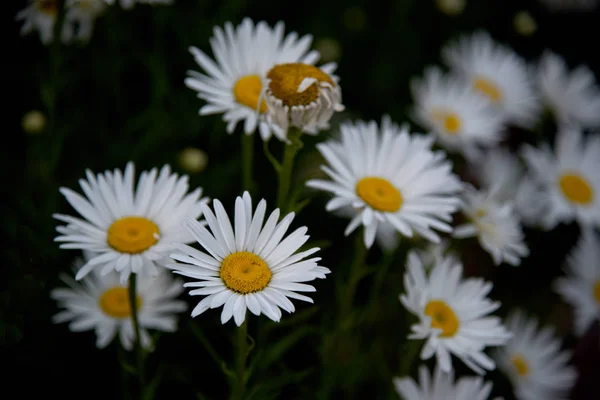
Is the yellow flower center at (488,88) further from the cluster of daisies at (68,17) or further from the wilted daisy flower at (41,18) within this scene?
the wilted daisy flower at (41,18)

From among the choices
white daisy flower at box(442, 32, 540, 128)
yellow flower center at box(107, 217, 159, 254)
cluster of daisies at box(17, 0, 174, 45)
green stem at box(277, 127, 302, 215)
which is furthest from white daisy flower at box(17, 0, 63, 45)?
white daisy flower at box(442, 32, 540, 128)

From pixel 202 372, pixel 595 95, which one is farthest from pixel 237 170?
pixel 595 95

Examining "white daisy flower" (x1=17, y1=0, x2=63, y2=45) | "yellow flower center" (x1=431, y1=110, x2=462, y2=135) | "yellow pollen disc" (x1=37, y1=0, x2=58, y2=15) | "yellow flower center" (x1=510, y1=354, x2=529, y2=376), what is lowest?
"yellow flower center" (x1=510, y1=354, x2=529, y2=376)

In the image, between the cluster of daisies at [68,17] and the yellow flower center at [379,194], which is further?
the cluster of daisies at [68,17]

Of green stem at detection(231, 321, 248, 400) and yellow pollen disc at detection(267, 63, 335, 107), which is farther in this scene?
yellow pollen disc at detection(267, 63, 335, 107)

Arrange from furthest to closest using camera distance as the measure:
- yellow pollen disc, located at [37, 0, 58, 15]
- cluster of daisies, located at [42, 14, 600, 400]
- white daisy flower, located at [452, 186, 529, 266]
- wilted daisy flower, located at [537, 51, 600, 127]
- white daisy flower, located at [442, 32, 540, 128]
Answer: wilted daisy flower, located at [537, 51, 600, 127], white daisy flower, located at [442, 32, 540, 128], yellow pollen disc, located at [37, 0, 58, 15], white daisy flower, located at [452, 186, 529, 266], cluster of daisies, located at [42, 14, 600, 400]

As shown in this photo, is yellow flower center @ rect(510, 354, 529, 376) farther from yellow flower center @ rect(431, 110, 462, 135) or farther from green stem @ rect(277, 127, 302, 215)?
green stem @ rect(277, 127, 302, 215)

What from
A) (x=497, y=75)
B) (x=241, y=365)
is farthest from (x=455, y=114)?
(x=241, y=365)

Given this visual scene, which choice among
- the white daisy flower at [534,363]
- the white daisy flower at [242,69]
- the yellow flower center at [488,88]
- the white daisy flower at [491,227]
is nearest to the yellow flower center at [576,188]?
the yellow flower center at [488,88]

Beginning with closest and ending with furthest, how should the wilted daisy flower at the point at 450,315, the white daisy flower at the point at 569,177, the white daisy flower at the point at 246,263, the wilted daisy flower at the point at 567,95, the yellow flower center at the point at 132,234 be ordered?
the white daisy flower at the point at 246,263, the yellow flower center at the point at 132,234, the wilted daisy flower at the point at 450,315, the white daisy flower at the point at 569,177, the wilted daisy flower at the point at 567,95
